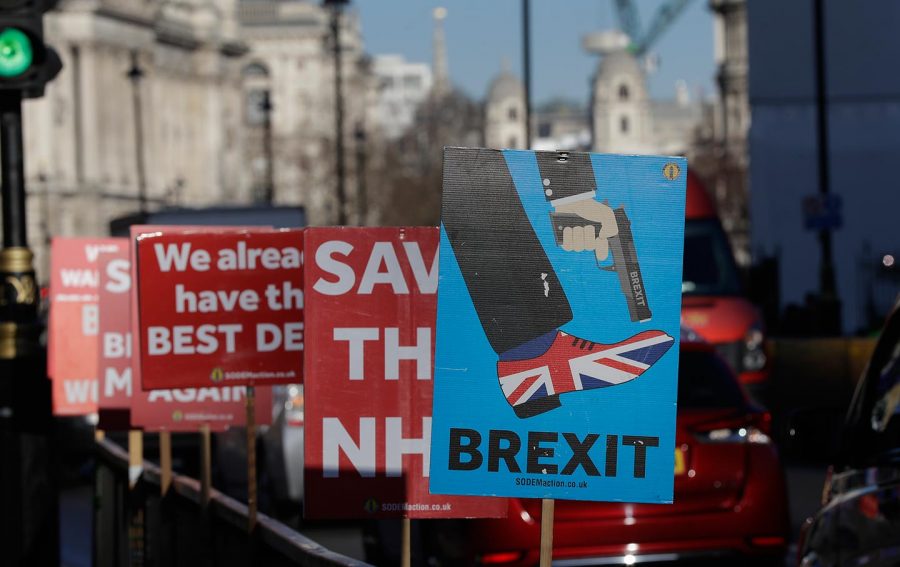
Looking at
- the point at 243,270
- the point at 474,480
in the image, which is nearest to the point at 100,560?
the point at 243,270

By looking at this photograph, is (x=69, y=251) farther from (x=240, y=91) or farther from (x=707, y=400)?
(x=240, y=91)

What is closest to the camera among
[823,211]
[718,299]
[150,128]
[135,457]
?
[135,457]

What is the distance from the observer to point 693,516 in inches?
397

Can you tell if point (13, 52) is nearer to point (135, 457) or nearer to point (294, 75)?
point (135, 457)

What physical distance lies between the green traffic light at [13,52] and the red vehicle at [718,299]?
9.95 metres

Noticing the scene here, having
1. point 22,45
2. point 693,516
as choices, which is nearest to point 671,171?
point 693,516

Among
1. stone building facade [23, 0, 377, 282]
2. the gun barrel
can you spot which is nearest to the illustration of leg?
the gun barrel

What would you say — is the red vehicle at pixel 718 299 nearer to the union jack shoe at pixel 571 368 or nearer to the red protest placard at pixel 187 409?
the red protest placard at pixel 187 409

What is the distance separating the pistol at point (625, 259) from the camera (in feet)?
17.7

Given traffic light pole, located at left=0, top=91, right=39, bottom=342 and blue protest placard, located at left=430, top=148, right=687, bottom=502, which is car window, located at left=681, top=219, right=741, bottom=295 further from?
blue protest placard, located at left=430, top=148, right=687, bottom=502

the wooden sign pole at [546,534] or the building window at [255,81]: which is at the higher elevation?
the building window at [255,81]

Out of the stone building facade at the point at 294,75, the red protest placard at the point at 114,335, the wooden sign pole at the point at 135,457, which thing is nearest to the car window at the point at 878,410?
the wooden sign pole at the point at 135,457

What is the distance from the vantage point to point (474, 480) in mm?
5488

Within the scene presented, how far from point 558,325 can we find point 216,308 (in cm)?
404
